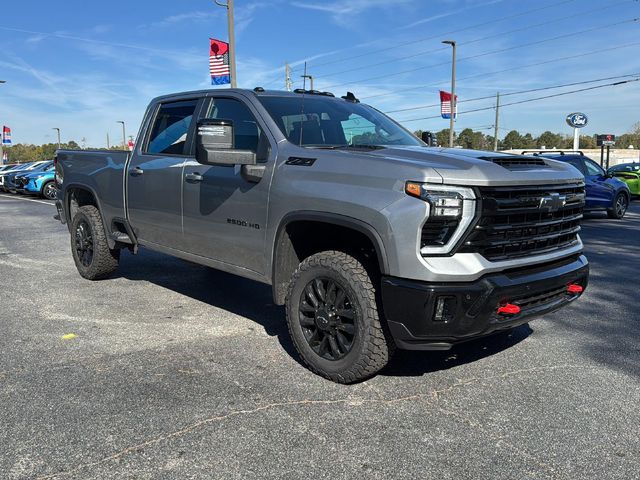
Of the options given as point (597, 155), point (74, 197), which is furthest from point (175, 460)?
point (597, 155)

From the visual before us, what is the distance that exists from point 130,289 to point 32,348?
1.99 meters

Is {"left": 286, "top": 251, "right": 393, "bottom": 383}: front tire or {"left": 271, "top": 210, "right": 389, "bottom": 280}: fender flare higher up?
{"left": 271, "top": 210, "right": 389, "bottom": 280}: fender flare

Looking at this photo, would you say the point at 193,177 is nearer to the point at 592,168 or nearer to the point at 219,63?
the point at 592,168

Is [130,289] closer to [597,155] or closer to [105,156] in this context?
[105,156]

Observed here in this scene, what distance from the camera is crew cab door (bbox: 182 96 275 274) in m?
4.12

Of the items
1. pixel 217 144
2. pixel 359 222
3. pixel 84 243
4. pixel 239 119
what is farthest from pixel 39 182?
pixel 359 222

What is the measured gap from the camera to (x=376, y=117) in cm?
510

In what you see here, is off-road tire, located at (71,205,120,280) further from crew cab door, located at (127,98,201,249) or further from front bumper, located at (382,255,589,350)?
front bumper, located at (382,255,589,350)

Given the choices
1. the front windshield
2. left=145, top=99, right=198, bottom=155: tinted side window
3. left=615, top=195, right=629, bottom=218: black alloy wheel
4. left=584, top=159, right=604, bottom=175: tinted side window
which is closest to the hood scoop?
the front windshield

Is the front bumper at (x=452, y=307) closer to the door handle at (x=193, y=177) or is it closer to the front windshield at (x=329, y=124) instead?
the front windshield at (x=329, y=124)

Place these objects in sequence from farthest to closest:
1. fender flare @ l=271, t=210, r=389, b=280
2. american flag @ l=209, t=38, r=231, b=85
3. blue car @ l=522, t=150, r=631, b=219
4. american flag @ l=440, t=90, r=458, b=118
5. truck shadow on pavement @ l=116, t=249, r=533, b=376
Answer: american flag @ l=440, t=90, r=458, b=118 → american flag @ l=209, t=38, r=231, b=85 → blue car @ l=522, t=150, r=631, b=219 → truck shadow on pavement @ l=116, t=249, r=533, b=376 → fender flare @ l=271, t=210, r=389, b=280

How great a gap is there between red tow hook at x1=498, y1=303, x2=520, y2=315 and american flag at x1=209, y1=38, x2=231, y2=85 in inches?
632

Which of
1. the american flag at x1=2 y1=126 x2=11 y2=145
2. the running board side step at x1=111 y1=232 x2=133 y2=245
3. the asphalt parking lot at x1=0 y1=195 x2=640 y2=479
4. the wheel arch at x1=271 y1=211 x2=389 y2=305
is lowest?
the asphalt parking lot at x1=0 y1=195 x2=640 y2=479

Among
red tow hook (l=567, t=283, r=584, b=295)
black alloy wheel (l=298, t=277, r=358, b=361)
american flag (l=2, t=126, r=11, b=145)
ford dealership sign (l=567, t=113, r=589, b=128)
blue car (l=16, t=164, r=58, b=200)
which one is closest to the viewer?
black alloy wheel (l=298, t=277, r=358, b=361)
